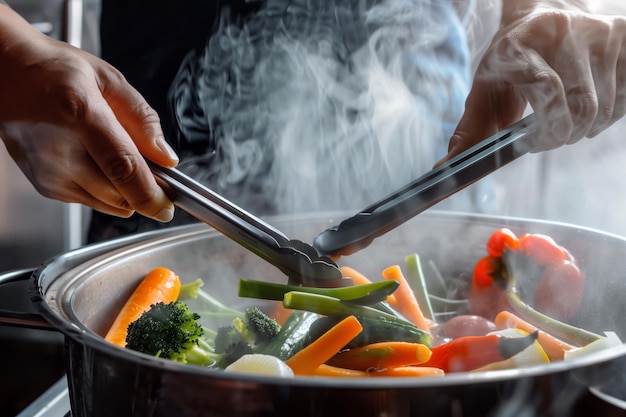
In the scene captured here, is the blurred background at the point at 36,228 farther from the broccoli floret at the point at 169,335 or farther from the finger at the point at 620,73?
the broccoli floret at the point at 169,335

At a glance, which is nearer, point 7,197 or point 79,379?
point 79,379

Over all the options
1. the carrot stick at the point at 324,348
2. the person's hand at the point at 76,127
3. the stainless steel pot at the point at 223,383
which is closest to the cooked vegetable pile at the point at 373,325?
the carrot stick at the point at 324,348

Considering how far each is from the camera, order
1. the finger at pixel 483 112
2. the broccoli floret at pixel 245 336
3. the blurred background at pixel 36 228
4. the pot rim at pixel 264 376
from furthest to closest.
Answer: the blurred background at pixel 36 228
the finger at pixel 483 112
the broccoli floret at pixel 245 336
the pot rim at pixel 264 376

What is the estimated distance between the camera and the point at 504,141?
1100 mm

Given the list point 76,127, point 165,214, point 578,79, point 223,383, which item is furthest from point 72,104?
point 578,79

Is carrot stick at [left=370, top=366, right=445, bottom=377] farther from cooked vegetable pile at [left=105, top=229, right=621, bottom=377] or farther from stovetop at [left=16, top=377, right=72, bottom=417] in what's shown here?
stovetop at [left=16, top=377, right=72, bottom=417]

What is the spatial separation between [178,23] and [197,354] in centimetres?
132

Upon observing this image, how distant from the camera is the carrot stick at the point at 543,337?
117 centimetres

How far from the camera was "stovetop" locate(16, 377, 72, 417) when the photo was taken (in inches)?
46.5

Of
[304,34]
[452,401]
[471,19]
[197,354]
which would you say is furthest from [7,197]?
[452,401]

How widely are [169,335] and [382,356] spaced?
1.18 feet

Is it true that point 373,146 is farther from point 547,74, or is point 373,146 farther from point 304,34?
point 547,74

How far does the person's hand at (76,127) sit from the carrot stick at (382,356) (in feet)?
1.34

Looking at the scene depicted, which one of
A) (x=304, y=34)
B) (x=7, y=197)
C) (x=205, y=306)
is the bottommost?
(x=7, y=197)
